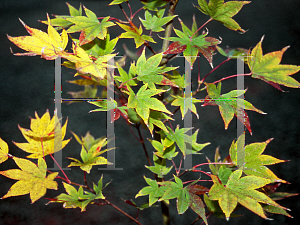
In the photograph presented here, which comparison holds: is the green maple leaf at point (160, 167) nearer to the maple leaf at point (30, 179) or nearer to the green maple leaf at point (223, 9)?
the maple leaf at point (30, 179)

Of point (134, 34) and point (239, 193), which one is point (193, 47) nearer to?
point (134, 34)

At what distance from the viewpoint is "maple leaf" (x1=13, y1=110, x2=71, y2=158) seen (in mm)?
526

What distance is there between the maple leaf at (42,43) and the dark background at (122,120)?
720mm

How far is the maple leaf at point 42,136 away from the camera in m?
0.53

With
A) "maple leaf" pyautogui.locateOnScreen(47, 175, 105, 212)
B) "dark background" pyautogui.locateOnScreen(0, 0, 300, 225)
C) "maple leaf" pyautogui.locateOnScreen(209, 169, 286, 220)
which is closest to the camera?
"maple leaf" pyautogui.locateOnScreen(209, 169, 286, 220)

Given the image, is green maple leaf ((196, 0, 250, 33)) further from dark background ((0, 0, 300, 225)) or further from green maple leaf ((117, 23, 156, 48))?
dark background ((0, 0, 300, 225))

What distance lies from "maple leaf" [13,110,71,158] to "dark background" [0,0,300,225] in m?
0.65

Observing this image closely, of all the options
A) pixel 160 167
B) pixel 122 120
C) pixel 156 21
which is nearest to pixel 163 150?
pixel 160 167

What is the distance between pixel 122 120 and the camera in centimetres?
132

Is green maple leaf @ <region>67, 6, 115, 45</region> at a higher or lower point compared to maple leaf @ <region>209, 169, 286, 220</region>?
higher

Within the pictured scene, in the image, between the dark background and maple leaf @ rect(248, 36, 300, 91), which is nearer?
maple leaf @ rect(248, 36, 300, 91)

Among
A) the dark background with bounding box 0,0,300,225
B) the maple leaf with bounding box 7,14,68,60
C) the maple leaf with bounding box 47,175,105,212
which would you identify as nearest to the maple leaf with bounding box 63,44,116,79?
the maple leaf with bounding box 7,14,68,60

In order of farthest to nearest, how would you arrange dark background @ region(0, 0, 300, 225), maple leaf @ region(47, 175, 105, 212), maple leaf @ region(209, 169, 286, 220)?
dark background @ region(0, 0, 300, 225) → maple leaf @ region(47, 175, 105, 212) → maple leaf @ region(209, 169, 286, 220)

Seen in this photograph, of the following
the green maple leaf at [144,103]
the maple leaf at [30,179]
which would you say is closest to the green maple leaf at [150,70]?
the green maple leaf at [144,103]
